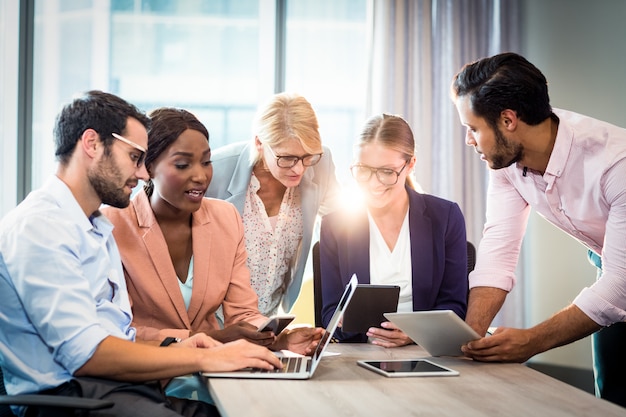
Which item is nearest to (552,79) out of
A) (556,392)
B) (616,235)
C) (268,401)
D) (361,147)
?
(361,147)

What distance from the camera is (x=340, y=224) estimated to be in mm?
2859

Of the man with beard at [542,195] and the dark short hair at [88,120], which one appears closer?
the dark short hair at [88,120]

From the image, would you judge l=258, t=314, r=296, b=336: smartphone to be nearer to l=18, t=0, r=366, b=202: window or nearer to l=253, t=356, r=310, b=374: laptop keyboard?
l=253, t=356, r=310, b=374: laptop keyboard

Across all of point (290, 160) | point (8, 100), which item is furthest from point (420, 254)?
point (8, 100)

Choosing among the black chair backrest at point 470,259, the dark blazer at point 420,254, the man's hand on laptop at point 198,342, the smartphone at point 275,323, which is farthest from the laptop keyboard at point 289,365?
the black chair backrest at point 470,259

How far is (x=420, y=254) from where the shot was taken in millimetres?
2777

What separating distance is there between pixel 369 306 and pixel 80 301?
0.96 metres

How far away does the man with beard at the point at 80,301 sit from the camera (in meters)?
1.72

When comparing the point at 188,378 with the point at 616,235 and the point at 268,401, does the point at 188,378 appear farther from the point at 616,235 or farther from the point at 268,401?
the point at 616,235

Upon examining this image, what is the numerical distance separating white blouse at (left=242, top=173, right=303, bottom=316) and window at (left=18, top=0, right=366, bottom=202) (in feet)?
6.79

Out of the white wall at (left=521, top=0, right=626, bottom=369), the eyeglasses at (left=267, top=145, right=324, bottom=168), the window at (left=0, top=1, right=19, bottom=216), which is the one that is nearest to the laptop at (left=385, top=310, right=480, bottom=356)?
the eyeglasses at (left=267, top=145, right=324, bottom=168)

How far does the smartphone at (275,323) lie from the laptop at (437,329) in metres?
0.33

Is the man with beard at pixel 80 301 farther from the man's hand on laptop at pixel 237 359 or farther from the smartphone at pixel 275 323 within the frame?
the smartphone at pixel 275 323

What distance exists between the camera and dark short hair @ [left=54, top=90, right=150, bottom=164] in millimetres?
2006
